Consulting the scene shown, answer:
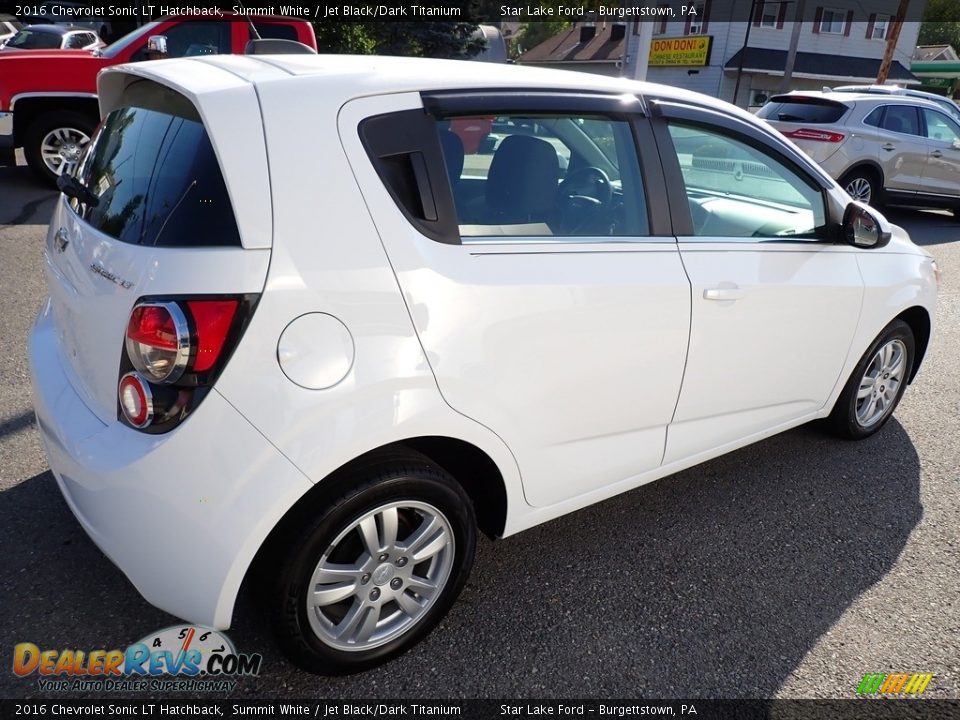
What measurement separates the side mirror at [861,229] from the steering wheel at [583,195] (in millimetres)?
A: 1277

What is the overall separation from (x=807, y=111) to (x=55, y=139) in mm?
9537

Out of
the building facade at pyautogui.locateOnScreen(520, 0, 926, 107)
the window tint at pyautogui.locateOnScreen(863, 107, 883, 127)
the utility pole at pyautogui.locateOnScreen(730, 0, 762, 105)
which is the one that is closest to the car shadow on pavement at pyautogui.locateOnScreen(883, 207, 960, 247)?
the window tint at pyautogui.locateOnScreen(863, 107, 883, 127)

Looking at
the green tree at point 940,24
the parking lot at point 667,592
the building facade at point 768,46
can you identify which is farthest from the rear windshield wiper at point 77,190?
the green tree at point 940,24

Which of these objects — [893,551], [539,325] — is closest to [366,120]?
[539,325]

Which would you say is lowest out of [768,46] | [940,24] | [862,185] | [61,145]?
[940,24]

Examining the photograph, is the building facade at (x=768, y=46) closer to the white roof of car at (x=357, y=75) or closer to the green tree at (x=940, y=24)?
the white roof of car at (x=357, y=75)

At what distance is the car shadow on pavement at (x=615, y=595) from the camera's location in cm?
228

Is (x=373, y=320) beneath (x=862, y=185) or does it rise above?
above

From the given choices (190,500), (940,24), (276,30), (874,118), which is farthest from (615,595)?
(940,24)

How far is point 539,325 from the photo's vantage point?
2.23 metres

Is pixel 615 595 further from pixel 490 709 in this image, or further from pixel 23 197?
pixel 23 197

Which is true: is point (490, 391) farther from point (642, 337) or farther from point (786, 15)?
point (786, 15)

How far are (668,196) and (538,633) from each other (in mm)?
1607

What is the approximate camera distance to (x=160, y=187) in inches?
77.5
